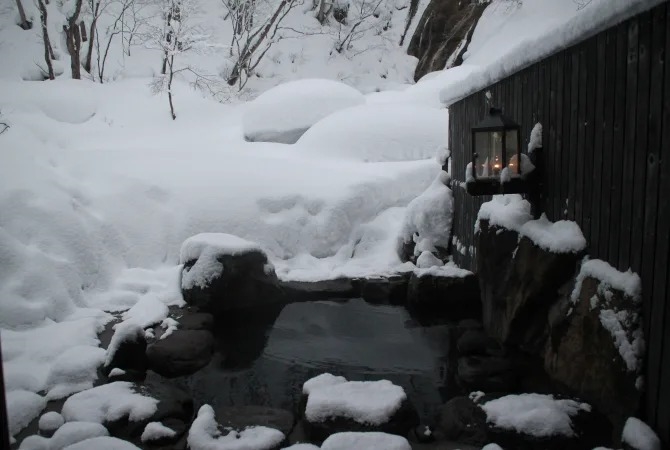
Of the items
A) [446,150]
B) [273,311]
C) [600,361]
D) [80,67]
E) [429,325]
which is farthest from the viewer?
[80,67]

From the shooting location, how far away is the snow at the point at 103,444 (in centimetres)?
326

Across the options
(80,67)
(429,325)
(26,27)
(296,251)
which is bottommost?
(429,325)

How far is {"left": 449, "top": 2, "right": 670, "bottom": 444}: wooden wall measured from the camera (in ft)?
8.37

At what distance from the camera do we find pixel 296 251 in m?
7.95

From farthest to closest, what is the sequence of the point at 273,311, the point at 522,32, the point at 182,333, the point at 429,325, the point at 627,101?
the point at 522,32 < the point at 273,311 < the point at 429,325 < the point at 182,333 < the point at 627,101

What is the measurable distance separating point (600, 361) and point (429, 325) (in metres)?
2.80

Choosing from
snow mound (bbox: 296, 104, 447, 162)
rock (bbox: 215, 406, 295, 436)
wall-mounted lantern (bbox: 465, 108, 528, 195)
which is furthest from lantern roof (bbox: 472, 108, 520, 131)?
snow mound (bbox: 296, 104, 447, 162)

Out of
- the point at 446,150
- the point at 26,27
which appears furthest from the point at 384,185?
the point at 26,27

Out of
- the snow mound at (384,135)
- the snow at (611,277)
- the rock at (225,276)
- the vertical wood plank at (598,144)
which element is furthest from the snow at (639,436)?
the snow mound at (384,135)

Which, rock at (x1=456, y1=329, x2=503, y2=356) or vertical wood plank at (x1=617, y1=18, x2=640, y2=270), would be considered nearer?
vertical wood plank at (x1=617, y1=18, x2=640, y2=270)

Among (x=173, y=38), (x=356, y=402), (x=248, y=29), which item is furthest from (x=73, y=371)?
(x=248, y=29)

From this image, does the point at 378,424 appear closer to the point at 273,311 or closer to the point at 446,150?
the point at 273,311

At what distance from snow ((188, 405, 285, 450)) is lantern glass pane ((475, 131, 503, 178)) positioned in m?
2.56

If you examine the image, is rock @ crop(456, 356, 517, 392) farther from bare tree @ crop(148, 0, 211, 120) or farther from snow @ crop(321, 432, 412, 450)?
bare tree @ crop(148, 0, 211, 120)
